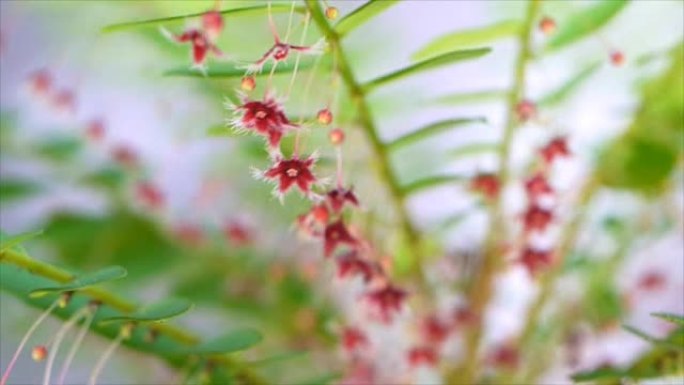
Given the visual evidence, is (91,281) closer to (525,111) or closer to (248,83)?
(248,83)

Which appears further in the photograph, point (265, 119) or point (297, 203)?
point (297, 203)

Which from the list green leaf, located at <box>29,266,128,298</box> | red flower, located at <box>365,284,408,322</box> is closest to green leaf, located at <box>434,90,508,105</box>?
red flower, located at <box>365,284,408,322</box>

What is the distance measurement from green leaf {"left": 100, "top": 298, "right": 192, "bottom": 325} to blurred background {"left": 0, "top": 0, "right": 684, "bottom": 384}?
0.15 m

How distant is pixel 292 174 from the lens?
0.32 metres

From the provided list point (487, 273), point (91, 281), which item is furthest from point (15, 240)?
point (487, 273)

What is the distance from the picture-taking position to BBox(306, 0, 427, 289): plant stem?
1.13ft

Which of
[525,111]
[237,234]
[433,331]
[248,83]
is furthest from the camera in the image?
[237,234]

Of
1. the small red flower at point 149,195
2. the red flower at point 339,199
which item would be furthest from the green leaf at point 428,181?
the small red flower at point 149,195

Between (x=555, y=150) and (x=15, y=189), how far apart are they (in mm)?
378

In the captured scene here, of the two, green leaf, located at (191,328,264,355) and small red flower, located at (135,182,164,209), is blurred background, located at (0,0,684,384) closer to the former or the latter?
small red flower, located at (135,182,164,209)

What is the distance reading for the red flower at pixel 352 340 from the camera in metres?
0.49

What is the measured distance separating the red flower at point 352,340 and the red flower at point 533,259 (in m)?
0.09

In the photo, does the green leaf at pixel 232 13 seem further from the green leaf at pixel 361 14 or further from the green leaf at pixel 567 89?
the green leaf at pixel 567 89

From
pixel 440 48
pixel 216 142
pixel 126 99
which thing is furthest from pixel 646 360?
pixel 126 99
